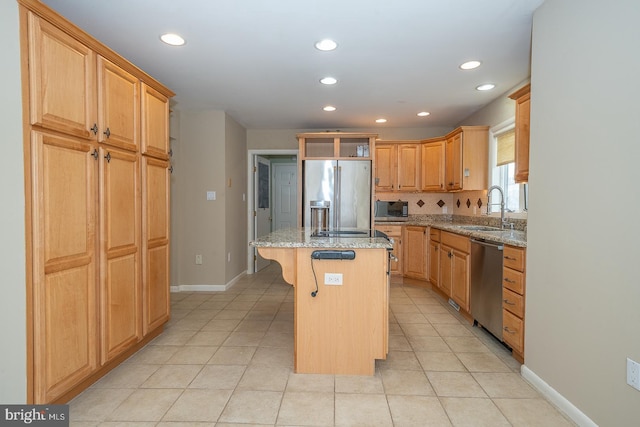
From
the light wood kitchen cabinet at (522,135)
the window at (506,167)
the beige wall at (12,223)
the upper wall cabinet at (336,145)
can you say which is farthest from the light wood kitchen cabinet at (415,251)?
the beige wall at (12,223)

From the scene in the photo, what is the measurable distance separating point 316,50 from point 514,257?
7.00 ft

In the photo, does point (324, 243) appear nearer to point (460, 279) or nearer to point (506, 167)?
point (460, 279)

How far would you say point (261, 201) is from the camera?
19.7ft

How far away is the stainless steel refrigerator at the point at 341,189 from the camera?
4.89 meters

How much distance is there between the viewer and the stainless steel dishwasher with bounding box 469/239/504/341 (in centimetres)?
Answer: 270

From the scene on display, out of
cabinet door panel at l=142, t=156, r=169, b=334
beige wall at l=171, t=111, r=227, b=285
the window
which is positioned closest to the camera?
cabinet door panel at l=142, t=156, r=169, b=334

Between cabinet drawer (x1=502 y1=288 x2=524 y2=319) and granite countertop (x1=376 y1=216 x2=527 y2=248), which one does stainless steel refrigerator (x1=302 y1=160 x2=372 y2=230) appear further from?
cabinet drawer (x1=502 y1=288 x2=524 y2=319)

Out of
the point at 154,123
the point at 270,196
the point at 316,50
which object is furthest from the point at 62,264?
the point at 270,196

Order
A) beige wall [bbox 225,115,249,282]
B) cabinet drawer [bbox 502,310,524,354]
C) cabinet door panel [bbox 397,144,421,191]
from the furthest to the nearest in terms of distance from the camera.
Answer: cabinet door panel [bbox 397,144,421,191], beige wall [bbox 225,115,249,282], cabinet drawer [bbox 502,310,524,354]

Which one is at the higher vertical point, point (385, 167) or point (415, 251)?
point (385, 167)

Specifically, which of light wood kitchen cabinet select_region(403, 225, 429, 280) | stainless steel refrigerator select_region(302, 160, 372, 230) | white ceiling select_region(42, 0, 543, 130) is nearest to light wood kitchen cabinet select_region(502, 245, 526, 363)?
white ceiling select_region(42, 0, 543, 130)

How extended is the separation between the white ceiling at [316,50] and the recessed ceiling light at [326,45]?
6 cm

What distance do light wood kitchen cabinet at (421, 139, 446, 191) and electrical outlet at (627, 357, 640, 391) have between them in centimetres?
368

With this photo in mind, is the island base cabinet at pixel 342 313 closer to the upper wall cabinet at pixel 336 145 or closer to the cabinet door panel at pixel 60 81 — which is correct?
the cabinet door panel at pixel 60 81
